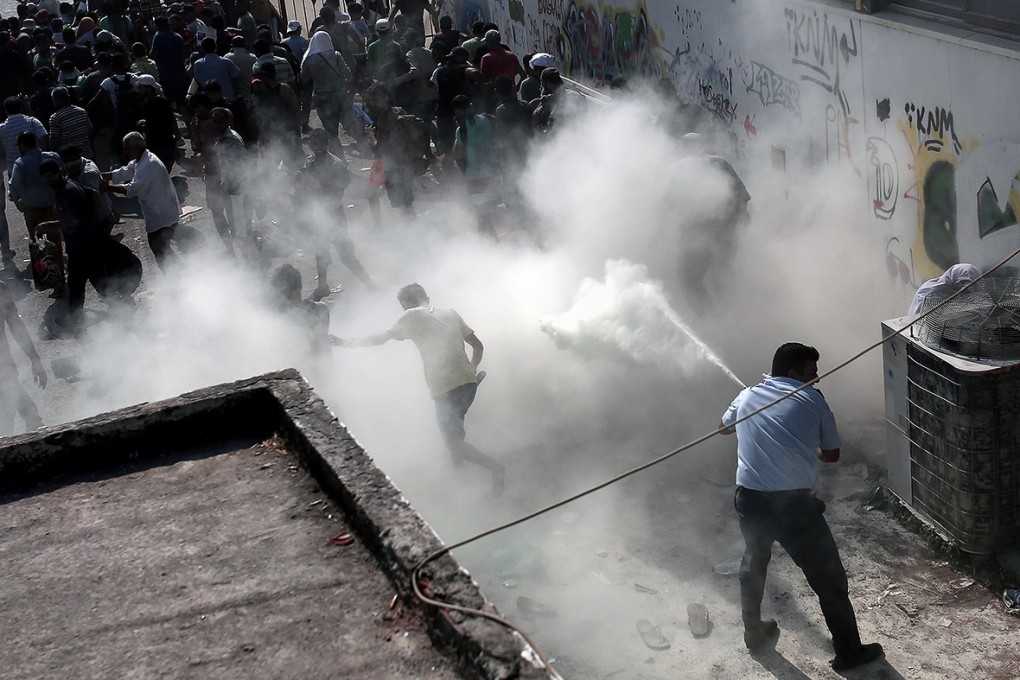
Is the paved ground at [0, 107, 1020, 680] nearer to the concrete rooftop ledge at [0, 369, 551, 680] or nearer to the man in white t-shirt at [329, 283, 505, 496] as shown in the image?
the man in white t-shirt at [329, 283, 505, 496]

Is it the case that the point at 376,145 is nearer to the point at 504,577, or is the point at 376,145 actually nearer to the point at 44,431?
the point at 504,577

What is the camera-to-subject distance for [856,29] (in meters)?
8.16

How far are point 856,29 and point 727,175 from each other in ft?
4.29

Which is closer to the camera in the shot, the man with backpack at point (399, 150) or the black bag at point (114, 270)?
the black bag at point (114, 270)

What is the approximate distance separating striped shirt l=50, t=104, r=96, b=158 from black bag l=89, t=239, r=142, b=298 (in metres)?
3.45

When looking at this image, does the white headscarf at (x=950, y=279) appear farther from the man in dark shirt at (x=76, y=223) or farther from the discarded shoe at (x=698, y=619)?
the man in dark shirt at (x=76, y=223)

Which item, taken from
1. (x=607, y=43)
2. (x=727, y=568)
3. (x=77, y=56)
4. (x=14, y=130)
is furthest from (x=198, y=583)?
(x=77, y=56)

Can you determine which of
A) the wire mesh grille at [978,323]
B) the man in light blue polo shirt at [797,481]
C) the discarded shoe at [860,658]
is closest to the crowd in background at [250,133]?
the wire mesh grille at [978,323]

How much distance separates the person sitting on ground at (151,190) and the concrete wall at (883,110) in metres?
4.99

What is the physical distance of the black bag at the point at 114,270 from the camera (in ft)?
33.2

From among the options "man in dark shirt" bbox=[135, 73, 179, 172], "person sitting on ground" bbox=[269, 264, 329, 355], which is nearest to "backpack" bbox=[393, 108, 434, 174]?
"person sitting on ground" bbox=[269, 264, 329, 355]

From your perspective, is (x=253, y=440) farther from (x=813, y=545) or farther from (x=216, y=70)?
(x=216, y=70)

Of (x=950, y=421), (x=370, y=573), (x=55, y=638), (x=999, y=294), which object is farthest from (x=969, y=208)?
(x=55, y=638)

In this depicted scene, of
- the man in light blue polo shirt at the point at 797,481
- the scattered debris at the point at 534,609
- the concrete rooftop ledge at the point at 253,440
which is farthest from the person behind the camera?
the scattered debris at the point at 534,609
